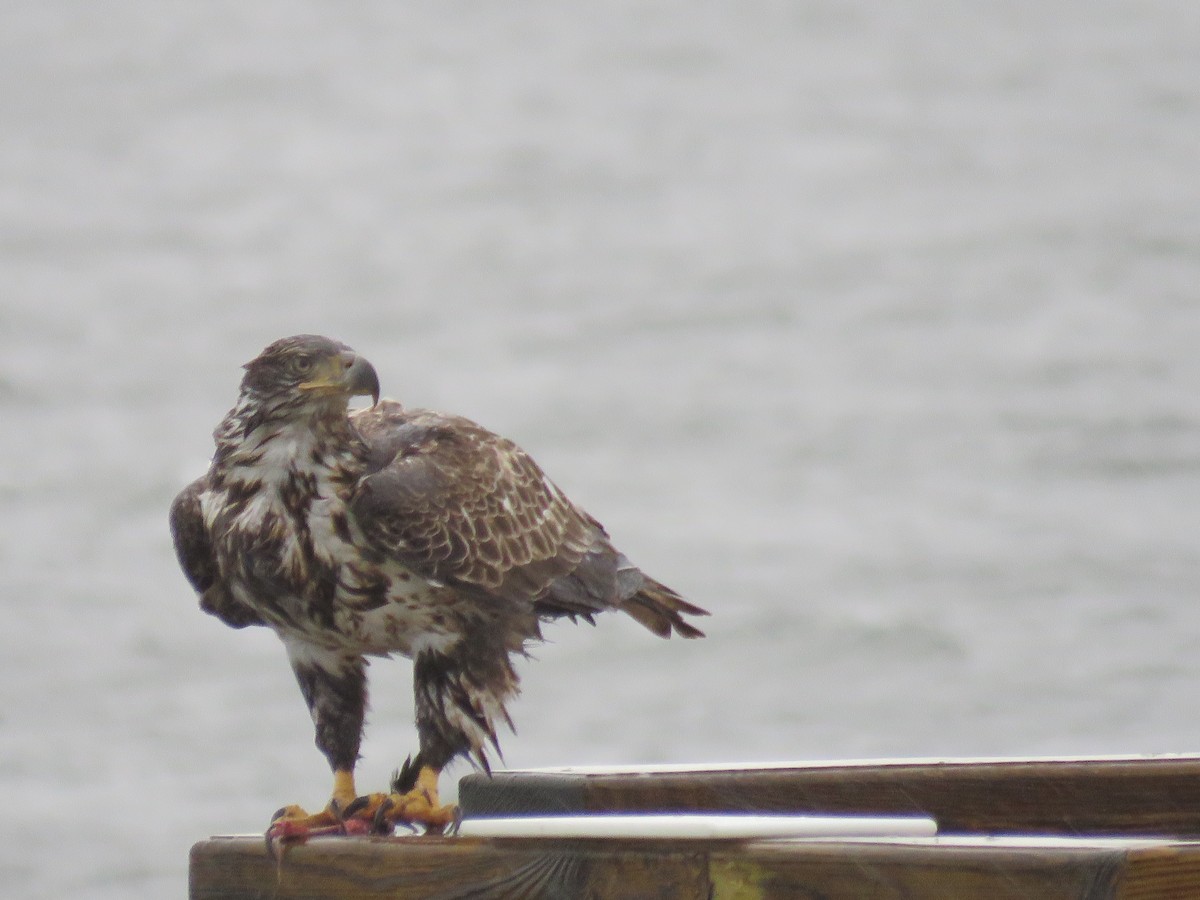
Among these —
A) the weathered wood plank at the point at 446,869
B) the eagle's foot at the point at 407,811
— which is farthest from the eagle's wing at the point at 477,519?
the weathered wood plank at the point at 446,869

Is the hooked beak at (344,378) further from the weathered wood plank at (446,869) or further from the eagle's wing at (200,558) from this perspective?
the weathered wood plank at (446,869)

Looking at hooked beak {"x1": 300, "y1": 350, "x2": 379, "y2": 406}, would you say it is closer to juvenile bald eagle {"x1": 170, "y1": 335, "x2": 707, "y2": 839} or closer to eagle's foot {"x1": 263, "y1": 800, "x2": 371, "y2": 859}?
juvenile bald eagle {"x1": 170, "y1": 335, "x2": 707, "y2": 839}

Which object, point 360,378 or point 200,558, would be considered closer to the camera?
point 360,378

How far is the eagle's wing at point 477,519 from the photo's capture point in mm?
4727

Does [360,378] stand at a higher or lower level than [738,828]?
higher

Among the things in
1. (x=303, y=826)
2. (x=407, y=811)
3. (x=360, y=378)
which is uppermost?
(x=360, y=378)

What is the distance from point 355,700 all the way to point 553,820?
1928 millimetres

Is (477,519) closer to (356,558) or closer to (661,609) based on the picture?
(356,558)

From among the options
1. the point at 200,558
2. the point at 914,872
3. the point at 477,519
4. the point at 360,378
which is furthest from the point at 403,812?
the point at 914,872

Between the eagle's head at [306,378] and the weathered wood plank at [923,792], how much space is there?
0.99 meters

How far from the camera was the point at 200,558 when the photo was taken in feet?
16.3

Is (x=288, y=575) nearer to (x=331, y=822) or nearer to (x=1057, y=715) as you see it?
(x=331, y=822)

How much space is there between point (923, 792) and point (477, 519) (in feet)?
4.98

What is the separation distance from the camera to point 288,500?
15.2 feet
